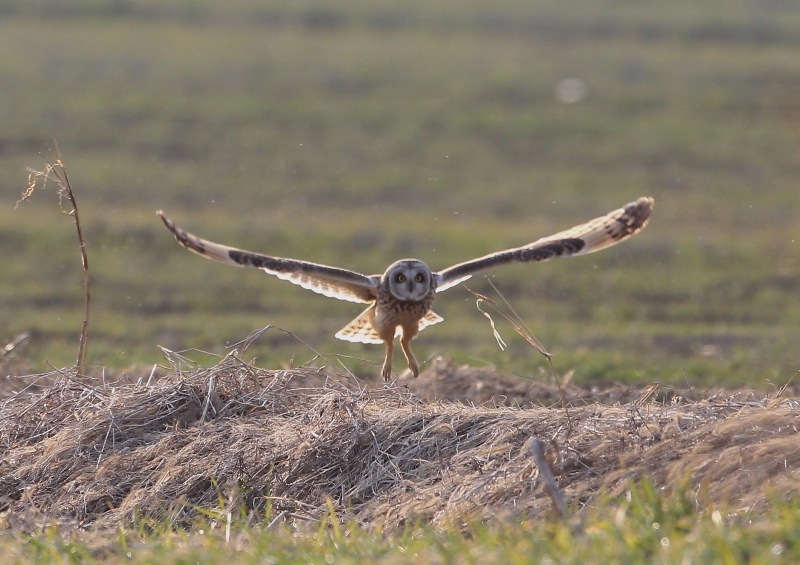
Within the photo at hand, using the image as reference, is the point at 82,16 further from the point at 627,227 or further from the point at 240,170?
the point at 627,227

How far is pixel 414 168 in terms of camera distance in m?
23.4

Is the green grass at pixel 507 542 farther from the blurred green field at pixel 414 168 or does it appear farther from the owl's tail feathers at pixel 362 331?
the blurred green field at pixel 414 168

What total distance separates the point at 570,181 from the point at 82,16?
2193 cm

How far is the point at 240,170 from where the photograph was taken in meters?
23.1

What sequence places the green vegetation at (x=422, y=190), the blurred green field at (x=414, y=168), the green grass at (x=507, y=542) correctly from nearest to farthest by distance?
the green grass at (x=507, y=542) < the green vegetation at (x=422, y=190) < the blurred green field at (x=414, y=168)

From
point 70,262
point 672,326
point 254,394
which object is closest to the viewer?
point 254,394

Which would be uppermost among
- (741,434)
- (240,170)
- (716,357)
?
(741,434)

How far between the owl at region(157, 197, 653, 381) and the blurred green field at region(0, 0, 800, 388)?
1030mm

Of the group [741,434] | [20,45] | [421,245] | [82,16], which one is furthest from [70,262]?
[82,16]

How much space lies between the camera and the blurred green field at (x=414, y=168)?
43.7ft

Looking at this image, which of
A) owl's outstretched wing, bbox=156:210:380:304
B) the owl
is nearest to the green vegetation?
the owl

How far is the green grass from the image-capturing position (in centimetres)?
410

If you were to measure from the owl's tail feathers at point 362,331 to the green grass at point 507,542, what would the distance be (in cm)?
385

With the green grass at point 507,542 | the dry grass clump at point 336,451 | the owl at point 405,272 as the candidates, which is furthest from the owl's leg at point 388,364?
the green grass at point 507,542
